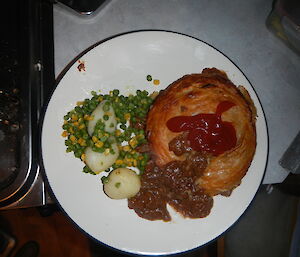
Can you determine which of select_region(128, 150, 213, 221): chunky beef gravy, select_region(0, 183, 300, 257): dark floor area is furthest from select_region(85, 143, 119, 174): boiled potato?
select_region(0, 183, 300, 257): dark floor area

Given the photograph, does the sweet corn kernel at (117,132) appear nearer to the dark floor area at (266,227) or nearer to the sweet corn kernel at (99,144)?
the sweet corn kernel at (99,144)

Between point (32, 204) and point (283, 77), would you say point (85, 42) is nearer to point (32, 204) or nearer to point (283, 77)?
point (32, 204)

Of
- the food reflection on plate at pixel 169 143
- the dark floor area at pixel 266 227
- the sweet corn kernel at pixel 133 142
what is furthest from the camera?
the dark floor area at pixel 266 227

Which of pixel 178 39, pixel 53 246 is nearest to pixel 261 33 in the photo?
pixel 178 39

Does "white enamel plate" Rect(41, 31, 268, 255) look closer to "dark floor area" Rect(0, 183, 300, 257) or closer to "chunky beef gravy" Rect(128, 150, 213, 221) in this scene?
"chunky beef gravy" Rect(128, 150, 213, 221)

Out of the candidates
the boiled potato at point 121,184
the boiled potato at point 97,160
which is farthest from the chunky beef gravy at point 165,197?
the boiled potato at point 97,160

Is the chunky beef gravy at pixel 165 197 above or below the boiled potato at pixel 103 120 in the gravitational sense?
below

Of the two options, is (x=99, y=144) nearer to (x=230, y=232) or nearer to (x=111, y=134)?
(x=111, y=134)

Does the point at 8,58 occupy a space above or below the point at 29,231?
above
